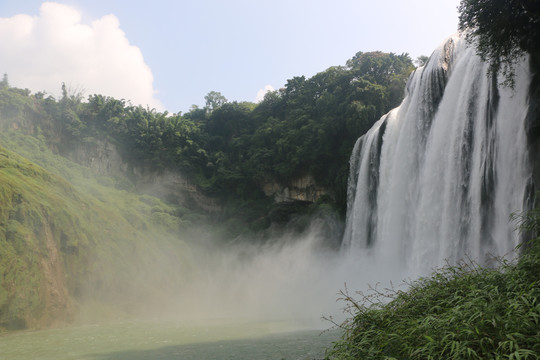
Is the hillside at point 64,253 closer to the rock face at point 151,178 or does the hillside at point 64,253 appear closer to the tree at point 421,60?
the rock face at point 151,178

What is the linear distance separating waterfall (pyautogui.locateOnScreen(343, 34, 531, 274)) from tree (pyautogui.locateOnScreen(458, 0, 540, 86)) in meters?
0.47

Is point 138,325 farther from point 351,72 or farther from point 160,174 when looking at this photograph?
point 351,72

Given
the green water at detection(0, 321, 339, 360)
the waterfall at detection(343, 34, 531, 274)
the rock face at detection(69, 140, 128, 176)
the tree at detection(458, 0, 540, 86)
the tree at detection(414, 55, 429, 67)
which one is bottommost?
the green water at detection(0, 321, 339, 360)

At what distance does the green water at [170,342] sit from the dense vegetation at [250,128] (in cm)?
1591

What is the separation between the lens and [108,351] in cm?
1180

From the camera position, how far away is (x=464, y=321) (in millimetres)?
4738

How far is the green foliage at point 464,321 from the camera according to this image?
4.38m

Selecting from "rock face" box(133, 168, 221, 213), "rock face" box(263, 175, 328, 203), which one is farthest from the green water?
"rock face" box(133, 168, 221, 213)

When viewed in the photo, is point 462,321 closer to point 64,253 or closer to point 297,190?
point 64,253

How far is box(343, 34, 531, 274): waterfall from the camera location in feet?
36.7

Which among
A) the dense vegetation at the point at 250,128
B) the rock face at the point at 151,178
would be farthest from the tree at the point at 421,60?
the rock face at the point at 151,178

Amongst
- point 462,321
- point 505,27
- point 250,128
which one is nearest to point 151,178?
point 250,128

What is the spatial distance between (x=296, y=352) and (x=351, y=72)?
28.4 m

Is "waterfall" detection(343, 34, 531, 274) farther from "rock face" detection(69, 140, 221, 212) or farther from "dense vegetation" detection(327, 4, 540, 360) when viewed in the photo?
"rock face" detection(69, 140, 221, 212)
